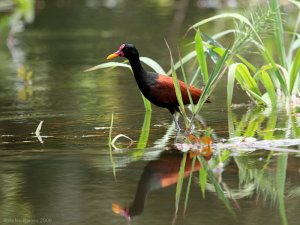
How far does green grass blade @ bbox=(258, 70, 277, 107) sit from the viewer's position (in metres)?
7.80

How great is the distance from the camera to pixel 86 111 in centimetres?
852

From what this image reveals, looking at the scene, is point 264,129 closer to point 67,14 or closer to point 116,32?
point 116,32

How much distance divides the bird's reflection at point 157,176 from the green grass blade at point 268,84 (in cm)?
180

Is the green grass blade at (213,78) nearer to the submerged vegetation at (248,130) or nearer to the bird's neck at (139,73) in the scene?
the submerged vegetation at (248,130)

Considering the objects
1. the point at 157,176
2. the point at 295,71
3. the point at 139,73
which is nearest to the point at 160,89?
the point at 139,73

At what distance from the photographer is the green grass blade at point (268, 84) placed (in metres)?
7.80

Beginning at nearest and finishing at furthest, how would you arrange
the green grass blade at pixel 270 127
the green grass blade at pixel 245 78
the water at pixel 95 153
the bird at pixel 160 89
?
the water at pixel 95 153 → the green grass blade at pixel 270 127 → the bird at pixel 160 89 → the green grass blade at pixel 245 78

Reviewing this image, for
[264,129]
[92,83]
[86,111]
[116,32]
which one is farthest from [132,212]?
[116,32]

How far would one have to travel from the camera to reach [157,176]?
5574mm

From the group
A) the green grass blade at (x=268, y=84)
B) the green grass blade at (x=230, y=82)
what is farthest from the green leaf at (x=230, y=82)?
the green grass blade at (x=268, y=84)

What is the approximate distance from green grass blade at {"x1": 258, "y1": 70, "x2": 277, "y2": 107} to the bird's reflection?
1.80 meters

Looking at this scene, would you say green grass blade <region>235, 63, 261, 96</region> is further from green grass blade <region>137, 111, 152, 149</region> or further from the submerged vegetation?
green grass blade <region>137, 111, 152, 149</region>

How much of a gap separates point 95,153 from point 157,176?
0.94m

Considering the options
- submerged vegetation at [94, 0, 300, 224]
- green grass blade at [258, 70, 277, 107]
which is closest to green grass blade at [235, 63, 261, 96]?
submerged vegetation at [94, 0, 300, 224]
